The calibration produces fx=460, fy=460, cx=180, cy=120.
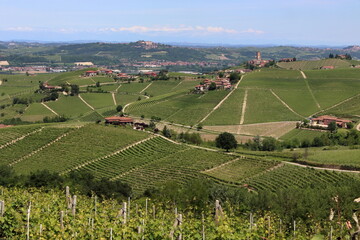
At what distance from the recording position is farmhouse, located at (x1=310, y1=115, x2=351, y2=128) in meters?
71.1

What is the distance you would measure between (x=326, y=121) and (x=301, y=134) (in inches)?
261

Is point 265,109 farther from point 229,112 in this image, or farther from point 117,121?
point 117,121

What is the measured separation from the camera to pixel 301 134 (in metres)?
68.4

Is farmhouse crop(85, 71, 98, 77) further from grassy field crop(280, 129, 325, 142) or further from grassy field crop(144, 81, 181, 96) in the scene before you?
grassy field crop(280, 129, 325, 142)

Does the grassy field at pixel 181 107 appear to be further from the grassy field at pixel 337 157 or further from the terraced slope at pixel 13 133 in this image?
the grassy field at pixel 337 157

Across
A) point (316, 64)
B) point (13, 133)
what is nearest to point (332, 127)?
point (13, 133)

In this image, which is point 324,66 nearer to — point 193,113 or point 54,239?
point 193,113

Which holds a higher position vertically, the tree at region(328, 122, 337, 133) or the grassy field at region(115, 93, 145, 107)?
the tree at region(328, 122, 337, 133)

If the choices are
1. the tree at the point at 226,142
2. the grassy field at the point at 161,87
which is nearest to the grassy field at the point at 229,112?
the tree at the point at 226,142

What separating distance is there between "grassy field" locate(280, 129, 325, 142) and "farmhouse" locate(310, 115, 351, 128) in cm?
342

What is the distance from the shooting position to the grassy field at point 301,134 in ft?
218

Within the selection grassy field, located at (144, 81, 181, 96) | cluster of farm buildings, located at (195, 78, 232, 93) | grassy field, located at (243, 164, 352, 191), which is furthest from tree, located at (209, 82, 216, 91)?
grassy field, located at (243, 164, 352, 191)

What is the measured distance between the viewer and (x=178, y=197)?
28656mm

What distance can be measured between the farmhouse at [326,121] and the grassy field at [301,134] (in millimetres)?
3417
